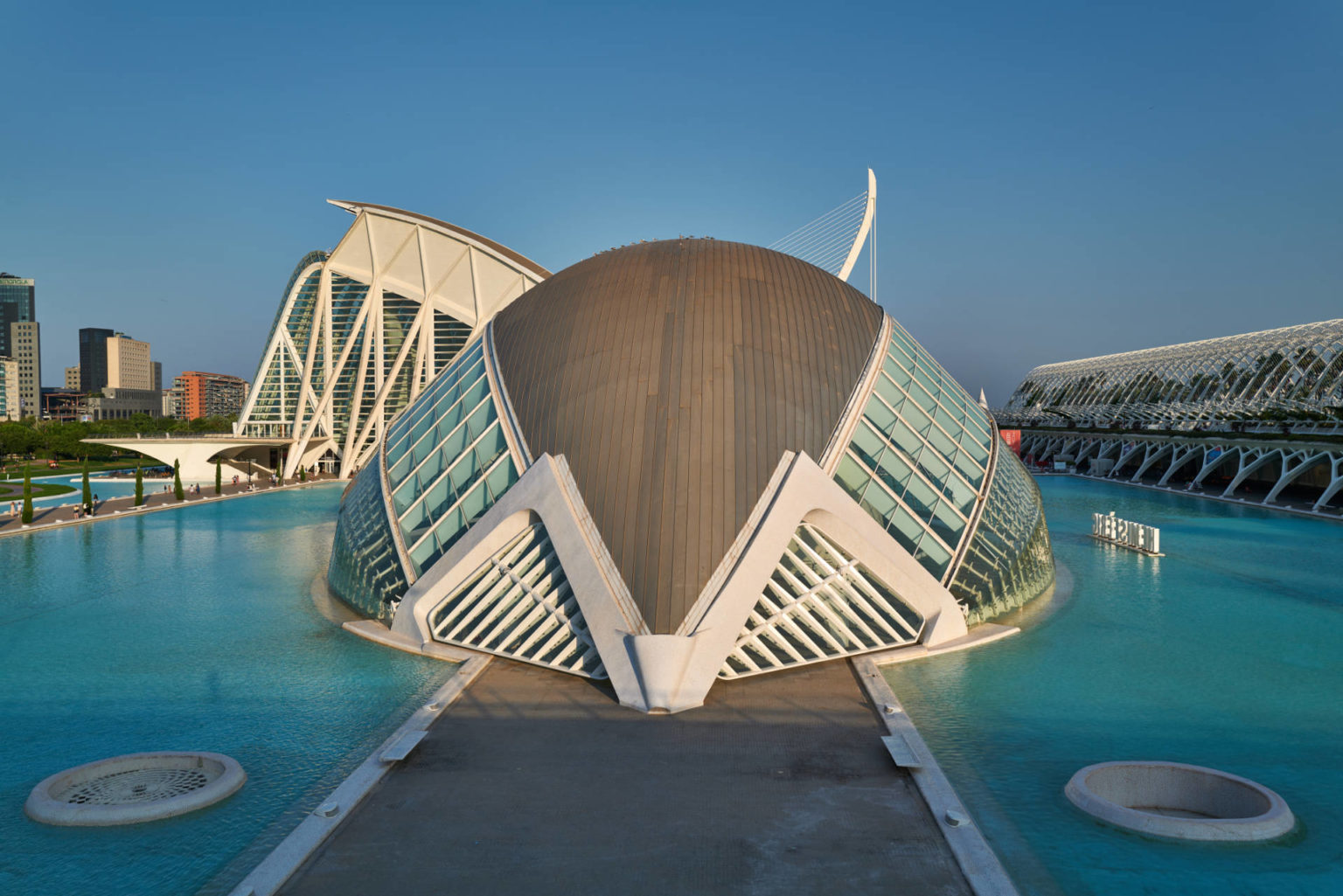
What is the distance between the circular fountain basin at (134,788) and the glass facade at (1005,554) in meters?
13.1

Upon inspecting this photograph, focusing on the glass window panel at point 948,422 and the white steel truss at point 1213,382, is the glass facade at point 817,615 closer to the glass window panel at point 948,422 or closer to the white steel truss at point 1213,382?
the glass window panel at point 948,422

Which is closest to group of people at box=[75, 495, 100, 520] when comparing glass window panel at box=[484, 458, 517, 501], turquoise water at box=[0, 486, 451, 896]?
turquoise water at box=[0, 486, 451, 896]

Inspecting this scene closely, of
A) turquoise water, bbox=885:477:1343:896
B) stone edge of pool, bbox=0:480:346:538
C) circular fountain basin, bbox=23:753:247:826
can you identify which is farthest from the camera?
stone edge of pool, bbox=0:480:346:538

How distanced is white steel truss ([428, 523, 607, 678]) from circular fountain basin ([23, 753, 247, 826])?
5.30 meters

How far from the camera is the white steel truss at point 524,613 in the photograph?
14.9 meters

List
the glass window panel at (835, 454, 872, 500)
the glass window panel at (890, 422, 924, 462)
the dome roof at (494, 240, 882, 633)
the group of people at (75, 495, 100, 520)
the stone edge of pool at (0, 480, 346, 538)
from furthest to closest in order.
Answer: the group of people at (75, 495, 100, 520)
the stone edge of pool at (0, 480, 346, 538)
the glass window panel at (890, 422, 924, 462)
the glass window panel at (835, 454, 872, 500)
the dome roof at (494, 240, 882, 633)

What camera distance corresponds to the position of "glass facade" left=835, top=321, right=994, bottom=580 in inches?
680

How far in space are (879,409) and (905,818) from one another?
10653 millimetres

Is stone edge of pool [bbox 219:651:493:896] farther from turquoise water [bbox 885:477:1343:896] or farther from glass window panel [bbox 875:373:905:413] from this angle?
glass window panel [bbox 875:373:905:413]

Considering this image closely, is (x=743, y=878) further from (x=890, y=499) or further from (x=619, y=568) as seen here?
(x=890, y=499)

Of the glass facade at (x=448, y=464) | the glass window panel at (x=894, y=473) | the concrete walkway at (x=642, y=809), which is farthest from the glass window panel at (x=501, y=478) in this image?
the glass window panel at (x=894, y=473)

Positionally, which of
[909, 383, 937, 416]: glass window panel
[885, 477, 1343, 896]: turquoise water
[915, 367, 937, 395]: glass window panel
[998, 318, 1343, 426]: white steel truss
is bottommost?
[885, 477, 1343, 896]: turquoise water

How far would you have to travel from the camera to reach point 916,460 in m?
18.6

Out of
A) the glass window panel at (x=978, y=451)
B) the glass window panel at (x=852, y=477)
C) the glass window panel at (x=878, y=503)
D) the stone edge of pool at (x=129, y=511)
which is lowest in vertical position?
the stone edge of pool at (x=129, y=511)
